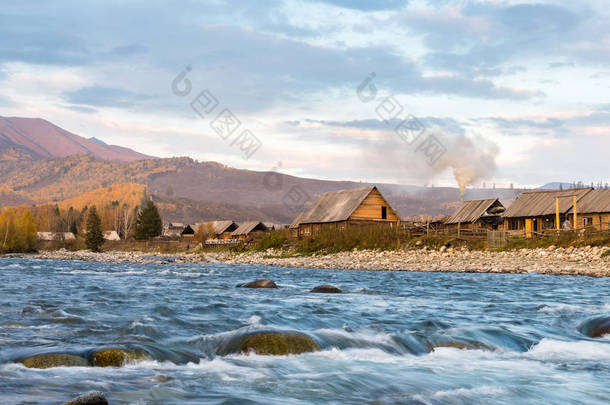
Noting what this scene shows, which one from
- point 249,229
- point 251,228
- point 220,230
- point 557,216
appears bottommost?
point 220,230

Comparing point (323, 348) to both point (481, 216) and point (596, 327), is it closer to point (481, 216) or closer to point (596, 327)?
point (596, 327)

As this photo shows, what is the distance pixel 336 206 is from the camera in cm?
5869

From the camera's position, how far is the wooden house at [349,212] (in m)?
55.8

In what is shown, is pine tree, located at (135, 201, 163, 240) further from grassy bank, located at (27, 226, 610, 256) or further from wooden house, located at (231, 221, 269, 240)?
grassy bank, located at (27, 226, 610, 256)

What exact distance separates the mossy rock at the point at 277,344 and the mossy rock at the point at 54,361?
2.17 metres

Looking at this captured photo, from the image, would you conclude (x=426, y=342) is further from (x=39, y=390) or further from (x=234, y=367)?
(x=39, y=390)

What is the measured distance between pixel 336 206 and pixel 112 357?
5147cm

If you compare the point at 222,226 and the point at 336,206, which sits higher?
the point at 336,206

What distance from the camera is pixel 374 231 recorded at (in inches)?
1794

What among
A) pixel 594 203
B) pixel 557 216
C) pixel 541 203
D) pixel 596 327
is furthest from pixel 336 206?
pixel 596 327

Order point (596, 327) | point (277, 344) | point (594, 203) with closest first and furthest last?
point (277, 344) → point (596, 327) → point (594, 203)

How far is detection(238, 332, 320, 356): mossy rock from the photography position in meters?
8.57

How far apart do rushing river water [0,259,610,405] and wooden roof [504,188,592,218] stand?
28828 mm

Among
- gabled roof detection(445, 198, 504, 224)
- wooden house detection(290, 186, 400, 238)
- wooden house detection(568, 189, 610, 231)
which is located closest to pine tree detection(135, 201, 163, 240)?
wooden house detection(290, 186, 400, 238)
